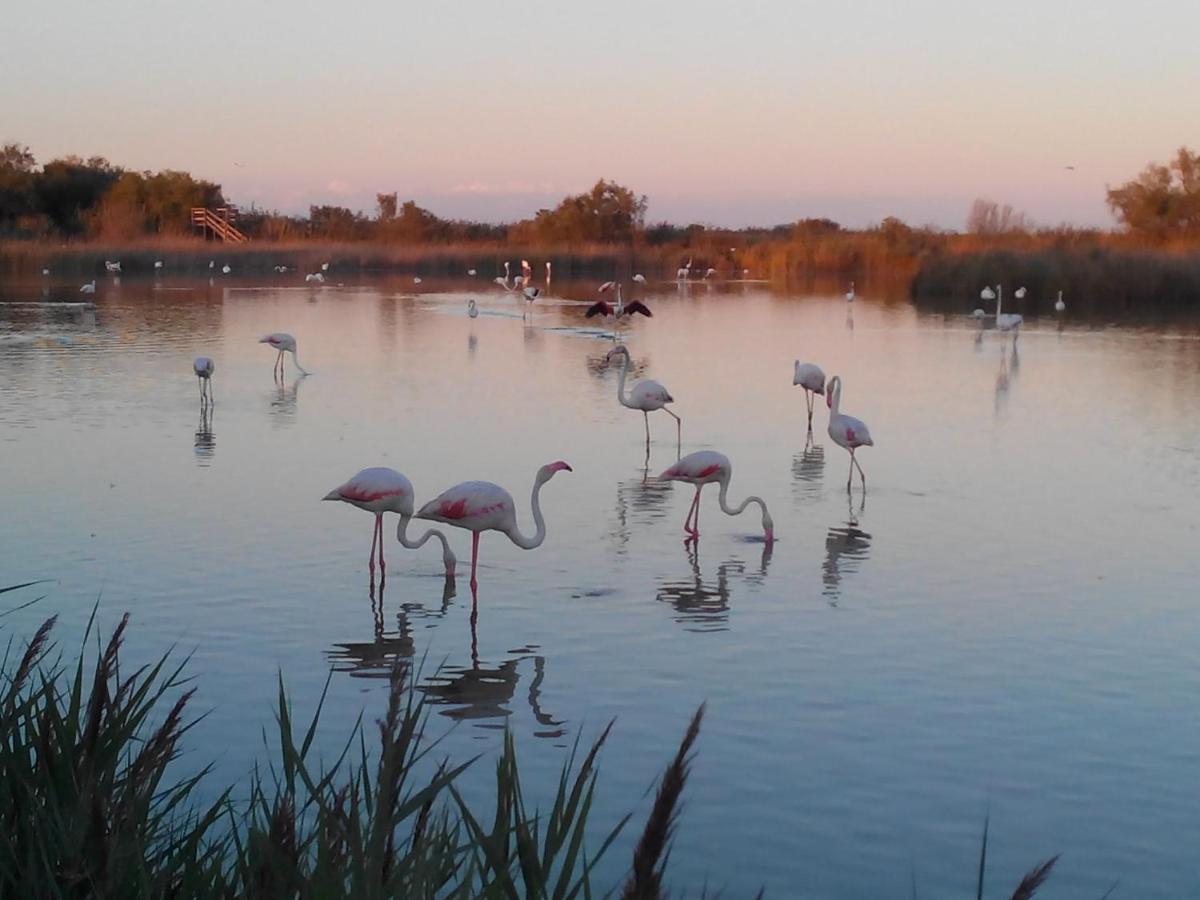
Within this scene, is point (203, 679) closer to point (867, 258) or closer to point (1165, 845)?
point (1165, 845)

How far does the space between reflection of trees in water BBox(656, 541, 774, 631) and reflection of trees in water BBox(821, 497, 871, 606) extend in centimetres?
36

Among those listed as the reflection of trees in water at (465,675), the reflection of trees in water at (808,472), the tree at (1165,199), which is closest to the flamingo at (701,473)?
the reflection of trees in water at (808,472)

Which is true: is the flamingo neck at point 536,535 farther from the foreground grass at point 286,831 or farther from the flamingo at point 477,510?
the foreground grass at point 286,831

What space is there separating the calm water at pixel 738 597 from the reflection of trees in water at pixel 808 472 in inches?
2.2

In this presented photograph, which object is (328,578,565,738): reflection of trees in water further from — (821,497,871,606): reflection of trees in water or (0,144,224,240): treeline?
(0,144,224,240): treeline

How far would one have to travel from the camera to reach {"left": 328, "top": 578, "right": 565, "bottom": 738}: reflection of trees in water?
594cm

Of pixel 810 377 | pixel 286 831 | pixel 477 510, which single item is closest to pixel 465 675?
pixel 477 510

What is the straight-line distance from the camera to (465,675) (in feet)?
21.1

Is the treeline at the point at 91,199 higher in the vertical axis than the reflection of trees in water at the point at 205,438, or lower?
higher

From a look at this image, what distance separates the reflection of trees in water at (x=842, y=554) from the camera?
8.07 meters

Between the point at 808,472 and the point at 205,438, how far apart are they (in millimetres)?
5122

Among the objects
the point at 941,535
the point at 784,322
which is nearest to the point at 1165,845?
the point at 941,535

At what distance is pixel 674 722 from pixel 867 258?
161ft

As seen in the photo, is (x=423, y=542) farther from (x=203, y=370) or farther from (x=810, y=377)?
(x=203, y=370)
